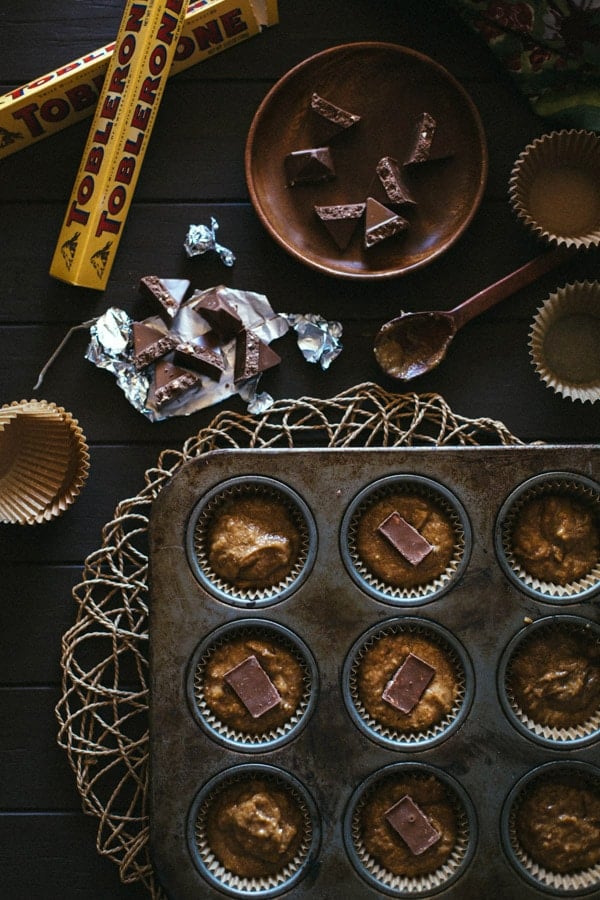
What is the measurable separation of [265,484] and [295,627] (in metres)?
0.36

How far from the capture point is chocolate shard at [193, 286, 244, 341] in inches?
96.6

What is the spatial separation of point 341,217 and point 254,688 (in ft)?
4.22

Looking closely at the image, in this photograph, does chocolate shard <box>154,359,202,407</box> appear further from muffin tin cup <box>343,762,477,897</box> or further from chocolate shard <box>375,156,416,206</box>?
muffin tin cup <box>343,762,477,897</box>

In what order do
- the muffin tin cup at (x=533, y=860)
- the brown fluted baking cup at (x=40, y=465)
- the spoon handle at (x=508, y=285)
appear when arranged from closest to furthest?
the muffin tin cup at (x=533, y=860), the brown fluted baking cup at (x=40, y=465), the spoon handle at (x=508, y=285)

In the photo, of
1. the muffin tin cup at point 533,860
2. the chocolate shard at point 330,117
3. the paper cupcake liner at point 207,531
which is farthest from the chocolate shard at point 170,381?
the muffin tin cup at point 533,860

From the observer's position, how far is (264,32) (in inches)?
101

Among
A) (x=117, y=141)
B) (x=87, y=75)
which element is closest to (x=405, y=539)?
(x=117, y=141)

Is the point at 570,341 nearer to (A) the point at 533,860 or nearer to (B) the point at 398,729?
(B) the point at 398,729

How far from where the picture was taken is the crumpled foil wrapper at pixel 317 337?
2504mm

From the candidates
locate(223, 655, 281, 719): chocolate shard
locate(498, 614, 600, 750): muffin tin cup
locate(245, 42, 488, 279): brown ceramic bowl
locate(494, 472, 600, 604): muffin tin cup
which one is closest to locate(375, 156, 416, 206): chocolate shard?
locate(245, 42, 488, 279): brown ceramic bowl

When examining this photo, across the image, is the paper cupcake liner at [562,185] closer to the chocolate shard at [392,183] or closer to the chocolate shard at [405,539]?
the chocolate shard at [392,183]

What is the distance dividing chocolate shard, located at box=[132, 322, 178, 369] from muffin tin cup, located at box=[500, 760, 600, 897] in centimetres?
145

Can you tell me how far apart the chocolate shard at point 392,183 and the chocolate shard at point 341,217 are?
0.26ft

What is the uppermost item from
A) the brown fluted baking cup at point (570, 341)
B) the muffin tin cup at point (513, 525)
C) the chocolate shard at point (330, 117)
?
the chocolate shard at point (330, 117)
